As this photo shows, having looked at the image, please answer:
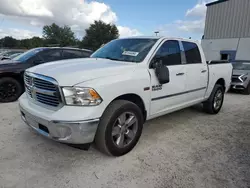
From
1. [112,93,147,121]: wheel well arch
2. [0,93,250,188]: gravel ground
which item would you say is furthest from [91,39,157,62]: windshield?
[0,93,250,188]: gravel ground

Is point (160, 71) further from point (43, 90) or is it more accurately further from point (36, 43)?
point (36, 43)

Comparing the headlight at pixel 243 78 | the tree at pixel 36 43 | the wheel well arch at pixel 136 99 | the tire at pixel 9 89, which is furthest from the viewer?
the tree at pixel 36 43

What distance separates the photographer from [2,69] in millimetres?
5410

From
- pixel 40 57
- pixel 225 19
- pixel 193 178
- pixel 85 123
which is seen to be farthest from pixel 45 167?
pixel 225 19

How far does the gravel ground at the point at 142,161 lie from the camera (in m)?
2.38

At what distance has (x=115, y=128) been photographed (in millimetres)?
2775

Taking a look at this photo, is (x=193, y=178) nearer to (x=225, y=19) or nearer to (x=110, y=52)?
(x=110, y=52)

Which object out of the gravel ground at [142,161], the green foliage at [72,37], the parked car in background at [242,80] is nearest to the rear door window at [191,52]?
the gravel ground at [142,161]

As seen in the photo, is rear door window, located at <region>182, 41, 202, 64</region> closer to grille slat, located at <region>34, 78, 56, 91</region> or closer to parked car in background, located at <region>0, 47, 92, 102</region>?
grille slat, located at <region>34, 78, 56, 91</region>

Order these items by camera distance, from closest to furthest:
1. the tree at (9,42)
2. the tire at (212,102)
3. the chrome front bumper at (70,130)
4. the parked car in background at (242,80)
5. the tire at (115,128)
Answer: the chrome front bumper at (70,130)
the tire at (115,128)
the tire at (212,102)
the parked car in background at (242,80)
the tree at (9,42)

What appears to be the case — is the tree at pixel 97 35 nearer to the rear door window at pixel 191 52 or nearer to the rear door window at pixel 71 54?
the rear door window at pixel 71 54

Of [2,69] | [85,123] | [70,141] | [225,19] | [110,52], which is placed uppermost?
[225,19]

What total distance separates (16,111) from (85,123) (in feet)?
10.7

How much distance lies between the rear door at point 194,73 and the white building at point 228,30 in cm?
1460
